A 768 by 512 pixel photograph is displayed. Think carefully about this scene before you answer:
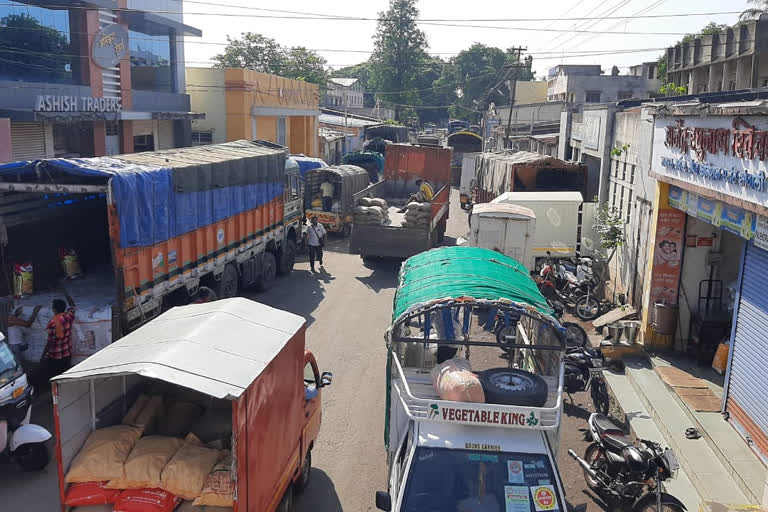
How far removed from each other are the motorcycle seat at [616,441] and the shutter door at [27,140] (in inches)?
626

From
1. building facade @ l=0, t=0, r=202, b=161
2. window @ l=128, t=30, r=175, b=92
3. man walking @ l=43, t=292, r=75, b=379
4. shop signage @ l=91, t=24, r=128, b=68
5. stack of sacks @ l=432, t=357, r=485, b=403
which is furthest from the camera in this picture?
window @ l=128, t=30, r=175, b=92

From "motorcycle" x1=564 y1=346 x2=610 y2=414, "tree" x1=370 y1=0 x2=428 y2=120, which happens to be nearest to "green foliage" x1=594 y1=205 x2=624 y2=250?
"motorcycle" x1=564 y1=346 x2=610 y2=414

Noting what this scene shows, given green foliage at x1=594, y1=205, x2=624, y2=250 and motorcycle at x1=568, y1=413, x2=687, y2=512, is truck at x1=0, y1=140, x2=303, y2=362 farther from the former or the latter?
green foliage at x1=594, y1=205, x2=624, y2=250

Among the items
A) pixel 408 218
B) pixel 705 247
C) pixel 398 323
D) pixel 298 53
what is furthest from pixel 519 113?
pixel 398 323

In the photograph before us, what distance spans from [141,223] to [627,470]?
7.50 m

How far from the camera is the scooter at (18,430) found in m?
7.28

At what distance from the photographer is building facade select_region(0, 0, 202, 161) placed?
685 inches

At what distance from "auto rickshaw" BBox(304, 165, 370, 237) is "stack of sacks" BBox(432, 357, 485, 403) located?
53.4ft

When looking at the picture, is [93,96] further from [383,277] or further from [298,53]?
[298,53]

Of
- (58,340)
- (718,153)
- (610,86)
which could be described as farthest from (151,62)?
(610,86)

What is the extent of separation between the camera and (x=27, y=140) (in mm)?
17812

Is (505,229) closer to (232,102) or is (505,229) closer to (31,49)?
(31,49)

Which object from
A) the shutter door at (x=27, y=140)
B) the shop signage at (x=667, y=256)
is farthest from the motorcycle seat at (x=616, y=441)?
the shutter door at (x=27, y=140)

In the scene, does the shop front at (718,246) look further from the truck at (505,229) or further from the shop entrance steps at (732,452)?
the truck at (505,229)
